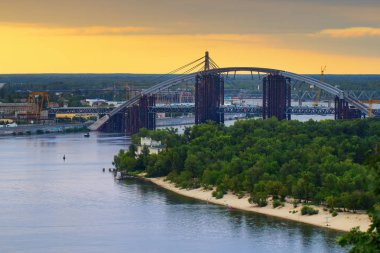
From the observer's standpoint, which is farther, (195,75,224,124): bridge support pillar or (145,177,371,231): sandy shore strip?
(195,75,224,124): bridge support pillar

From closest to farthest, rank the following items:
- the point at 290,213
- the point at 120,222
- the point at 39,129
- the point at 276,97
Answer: the point at 120,222, the point at 290,213, the point at 276,97, the point at 39,129

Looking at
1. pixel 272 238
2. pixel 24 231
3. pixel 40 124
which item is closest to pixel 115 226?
pixel 24 231

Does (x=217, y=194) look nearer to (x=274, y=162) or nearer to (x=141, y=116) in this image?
(x=274, y=162)

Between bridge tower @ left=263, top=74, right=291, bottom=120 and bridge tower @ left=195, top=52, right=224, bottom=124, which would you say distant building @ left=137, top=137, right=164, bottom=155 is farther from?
bridge tower @ left=195, top=52, right=224, bottom=124

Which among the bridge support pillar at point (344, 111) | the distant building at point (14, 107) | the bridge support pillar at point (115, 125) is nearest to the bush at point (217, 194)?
the bridge support pillar at point (344, 111)

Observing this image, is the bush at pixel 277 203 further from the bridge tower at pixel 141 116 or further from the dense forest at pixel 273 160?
the bridge tower at pixel 141 116

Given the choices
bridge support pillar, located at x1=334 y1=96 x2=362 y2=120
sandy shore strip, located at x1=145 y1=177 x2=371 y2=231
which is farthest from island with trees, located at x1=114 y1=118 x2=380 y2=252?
bridge support pillar, located at x1=334 y1=96 x2=362 y2=120

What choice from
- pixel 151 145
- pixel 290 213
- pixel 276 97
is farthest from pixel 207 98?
pixel 290 213
